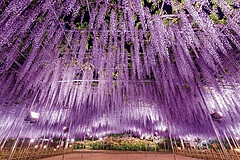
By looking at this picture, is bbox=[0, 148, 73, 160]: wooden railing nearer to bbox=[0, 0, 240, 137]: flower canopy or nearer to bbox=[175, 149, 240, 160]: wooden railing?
bbox=[0, 0, 240, 137]: flower canopy

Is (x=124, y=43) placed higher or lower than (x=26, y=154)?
higher

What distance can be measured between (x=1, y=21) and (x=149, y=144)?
48.9ft

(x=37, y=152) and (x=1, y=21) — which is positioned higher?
(x=1, y=21)

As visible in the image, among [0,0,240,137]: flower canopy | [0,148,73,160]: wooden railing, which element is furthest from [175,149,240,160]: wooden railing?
[0,148,73,160]: wooden railing

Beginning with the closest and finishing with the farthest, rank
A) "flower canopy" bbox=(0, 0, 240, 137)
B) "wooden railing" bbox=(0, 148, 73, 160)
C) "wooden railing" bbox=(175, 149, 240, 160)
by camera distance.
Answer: "flower canopy" bbox=(0, 0, 240, 137)
"wooden railing" bbox=(0, 148, 73, 160)
"wooden railing" bbox=(175, 149, 240, 160)

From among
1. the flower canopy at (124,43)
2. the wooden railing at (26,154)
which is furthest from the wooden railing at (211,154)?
the wooden railing at (26,154)

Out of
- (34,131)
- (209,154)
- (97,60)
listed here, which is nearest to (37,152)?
(34,131)

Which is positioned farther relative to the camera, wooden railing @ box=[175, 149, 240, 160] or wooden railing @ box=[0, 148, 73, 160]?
wooden railing @ box=[175, 149, 240, 160]

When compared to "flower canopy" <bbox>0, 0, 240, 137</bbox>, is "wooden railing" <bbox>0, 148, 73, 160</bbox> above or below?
below

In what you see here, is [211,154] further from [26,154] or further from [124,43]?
[26,154]

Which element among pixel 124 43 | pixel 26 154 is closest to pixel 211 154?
pixel 124 43

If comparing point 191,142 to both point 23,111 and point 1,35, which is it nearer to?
point 23,111

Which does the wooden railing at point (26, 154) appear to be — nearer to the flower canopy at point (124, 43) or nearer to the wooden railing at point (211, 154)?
the flower canopy at point (124, 43)

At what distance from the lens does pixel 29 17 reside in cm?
325
